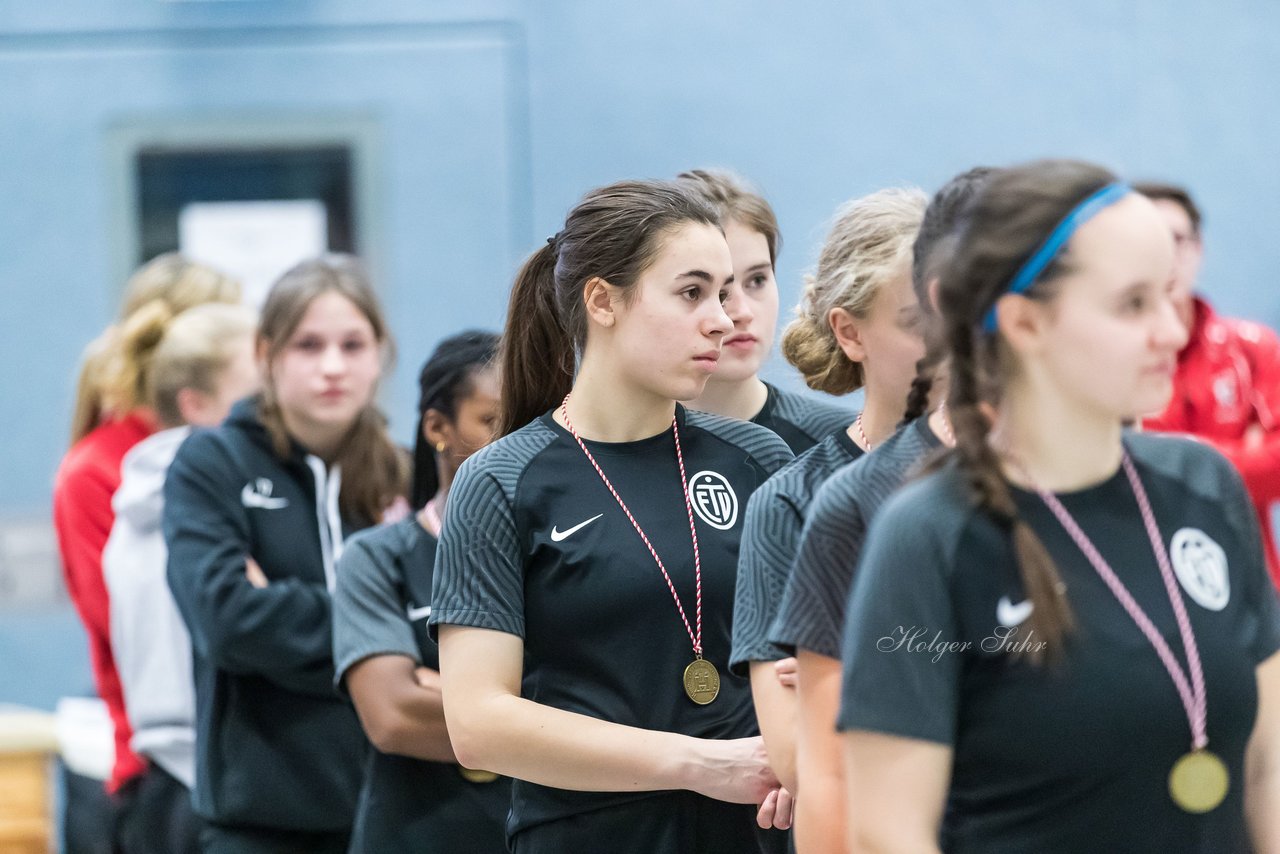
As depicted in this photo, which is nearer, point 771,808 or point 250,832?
point 771,808

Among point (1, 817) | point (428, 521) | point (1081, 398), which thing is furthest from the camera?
point (1, 817)

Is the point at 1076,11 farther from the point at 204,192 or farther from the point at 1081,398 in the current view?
the point at 1081,398

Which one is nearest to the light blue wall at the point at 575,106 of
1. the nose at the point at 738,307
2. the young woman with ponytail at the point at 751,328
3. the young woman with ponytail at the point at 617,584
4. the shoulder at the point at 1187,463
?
the young woman with ponytail at the point at 751,328

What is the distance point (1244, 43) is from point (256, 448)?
352 centimetres

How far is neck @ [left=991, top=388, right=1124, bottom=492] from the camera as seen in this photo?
5.59 feet

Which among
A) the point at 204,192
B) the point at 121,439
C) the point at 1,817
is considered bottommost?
the point at 1,817

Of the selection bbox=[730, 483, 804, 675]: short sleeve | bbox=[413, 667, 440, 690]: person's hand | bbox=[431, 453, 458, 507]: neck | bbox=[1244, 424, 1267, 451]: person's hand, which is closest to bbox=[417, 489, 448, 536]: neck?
bbox=[431, 453, 458, 507]: neck

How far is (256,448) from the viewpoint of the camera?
3.77 metres

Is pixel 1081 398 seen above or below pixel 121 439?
above

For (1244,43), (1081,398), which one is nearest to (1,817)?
(1081,398)

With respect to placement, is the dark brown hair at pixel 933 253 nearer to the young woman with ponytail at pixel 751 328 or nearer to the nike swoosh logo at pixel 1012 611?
the nike swoosh logo at pixel 1012 611

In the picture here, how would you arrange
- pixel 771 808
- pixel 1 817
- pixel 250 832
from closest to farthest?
pixel 771 808, pixel 250 832, pixel 1 817

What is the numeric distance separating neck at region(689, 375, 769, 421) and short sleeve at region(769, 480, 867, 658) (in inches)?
47.4

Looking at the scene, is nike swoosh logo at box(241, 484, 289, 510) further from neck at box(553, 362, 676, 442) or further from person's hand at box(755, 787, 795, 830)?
person's hand at box(755, 787, 795, 830)
